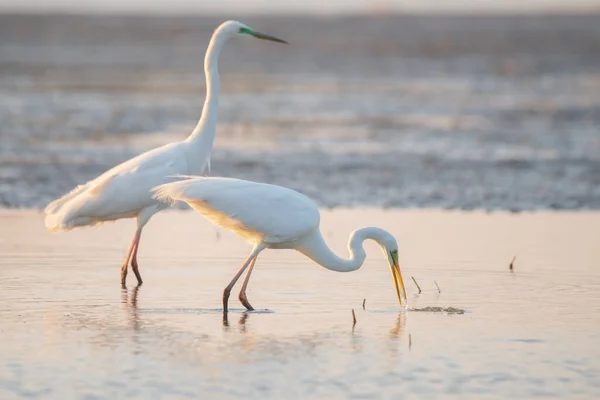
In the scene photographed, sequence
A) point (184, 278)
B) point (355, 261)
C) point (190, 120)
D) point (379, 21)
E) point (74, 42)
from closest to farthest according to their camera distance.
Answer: point (355, 261), point (184, 278), point (190, 120), point (74, 42), point (379, 21)

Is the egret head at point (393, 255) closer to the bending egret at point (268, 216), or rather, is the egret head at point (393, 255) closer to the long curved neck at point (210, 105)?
the bending egret at point (268, 216)

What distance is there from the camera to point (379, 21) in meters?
84.5

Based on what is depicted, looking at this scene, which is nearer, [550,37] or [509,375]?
[509,375]

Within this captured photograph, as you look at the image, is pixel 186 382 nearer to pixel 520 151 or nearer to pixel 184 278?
pixel 184 278

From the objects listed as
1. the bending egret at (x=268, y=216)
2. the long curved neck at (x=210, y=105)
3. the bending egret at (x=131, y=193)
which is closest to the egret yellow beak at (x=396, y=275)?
the bending egret at (x=268, y=216)

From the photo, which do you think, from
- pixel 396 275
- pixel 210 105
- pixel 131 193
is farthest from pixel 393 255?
pixel 210 105


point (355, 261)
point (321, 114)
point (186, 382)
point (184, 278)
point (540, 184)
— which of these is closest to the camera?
point (186, 382)

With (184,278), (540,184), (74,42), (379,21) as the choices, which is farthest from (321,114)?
(379,21)

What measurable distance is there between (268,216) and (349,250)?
67 centimetres

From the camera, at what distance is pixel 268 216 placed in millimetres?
8680

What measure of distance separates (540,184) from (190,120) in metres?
9.48

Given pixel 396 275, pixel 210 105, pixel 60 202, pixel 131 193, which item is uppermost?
pixel 210 105

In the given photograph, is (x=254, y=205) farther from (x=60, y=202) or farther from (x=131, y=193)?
(x=60, y=202)

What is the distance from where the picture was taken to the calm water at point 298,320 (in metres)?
6.74
